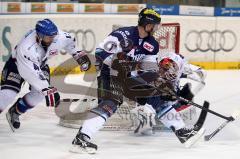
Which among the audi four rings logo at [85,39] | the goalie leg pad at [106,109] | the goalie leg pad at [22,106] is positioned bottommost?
the goalie leg pad at [22,106]

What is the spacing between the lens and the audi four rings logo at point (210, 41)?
8.75m

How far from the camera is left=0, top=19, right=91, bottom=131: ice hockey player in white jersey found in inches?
164

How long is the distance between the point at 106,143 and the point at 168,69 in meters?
0.72

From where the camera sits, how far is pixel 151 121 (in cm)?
486

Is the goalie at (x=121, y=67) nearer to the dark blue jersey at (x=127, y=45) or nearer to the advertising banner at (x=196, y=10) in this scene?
the dark blue jersey at (x=127, y=45)

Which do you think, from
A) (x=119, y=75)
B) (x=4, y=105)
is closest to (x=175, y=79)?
(x=119, y=75)

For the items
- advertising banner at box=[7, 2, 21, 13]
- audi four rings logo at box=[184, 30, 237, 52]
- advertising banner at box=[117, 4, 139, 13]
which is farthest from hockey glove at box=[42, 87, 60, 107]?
audi four rings logo at box=[184, 30, 237, 52]

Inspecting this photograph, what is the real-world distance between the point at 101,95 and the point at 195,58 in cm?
484

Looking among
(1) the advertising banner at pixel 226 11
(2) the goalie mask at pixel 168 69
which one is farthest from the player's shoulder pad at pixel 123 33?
(1) the advertising banner at pixel 226 11

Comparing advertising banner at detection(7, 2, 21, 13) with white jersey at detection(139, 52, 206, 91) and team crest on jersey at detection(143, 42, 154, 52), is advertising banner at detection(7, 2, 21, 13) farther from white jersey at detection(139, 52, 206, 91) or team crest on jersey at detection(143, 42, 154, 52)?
team crest on jersey at detection(143, 42, 154, 52)

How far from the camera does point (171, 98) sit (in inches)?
178

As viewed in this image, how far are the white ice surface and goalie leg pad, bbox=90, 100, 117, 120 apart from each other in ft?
0.87

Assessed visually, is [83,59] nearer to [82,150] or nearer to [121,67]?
[121,67]

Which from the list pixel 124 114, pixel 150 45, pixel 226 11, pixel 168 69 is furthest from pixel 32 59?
pixel 226 11
